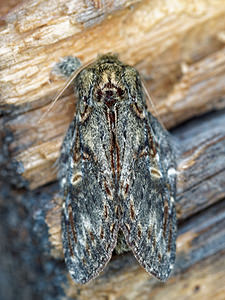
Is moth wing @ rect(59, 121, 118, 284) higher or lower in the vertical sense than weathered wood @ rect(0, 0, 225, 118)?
lower

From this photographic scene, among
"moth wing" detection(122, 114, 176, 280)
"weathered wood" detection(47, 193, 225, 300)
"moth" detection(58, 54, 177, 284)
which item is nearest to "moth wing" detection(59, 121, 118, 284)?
"moth" detection(58, 54, 177, 284)

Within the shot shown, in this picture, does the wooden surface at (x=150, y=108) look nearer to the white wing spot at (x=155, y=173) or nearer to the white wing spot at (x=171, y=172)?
the white wing spot at (x=171, y=172)

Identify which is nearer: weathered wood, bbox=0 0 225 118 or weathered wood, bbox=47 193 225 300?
weathered wood, bbox=0 0 225 118

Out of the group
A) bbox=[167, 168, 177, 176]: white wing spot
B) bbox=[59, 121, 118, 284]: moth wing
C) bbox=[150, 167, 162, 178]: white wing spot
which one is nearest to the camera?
bbox=[59, 121, 118, 284]: moth wing

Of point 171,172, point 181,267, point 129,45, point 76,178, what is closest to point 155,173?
point 171,172

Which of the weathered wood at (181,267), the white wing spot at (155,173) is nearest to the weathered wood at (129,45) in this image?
the white wing spot at (155,173)

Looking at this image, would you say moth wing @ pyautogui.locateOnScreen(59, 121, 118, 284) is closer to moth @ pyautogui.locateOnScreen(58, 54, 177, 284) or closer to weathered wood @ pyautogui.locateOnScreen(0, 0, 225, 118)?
moth @ pyautogui.locateOnScreen(58, 54, 177, 284)

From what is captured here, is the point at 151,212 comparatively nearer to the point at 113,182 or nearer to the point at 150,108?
the point at 113,182

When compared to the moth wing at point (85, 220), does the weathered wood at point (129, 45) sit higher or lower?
higher
